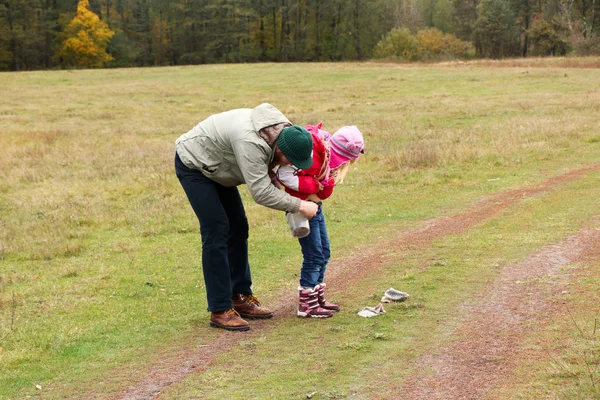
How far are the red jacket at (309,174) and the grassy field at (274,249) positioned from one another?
3.82ft

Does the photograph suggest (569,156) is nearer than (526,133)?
Yes

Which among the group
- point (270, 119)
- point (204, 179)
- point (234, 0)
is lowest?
point (204, 179)

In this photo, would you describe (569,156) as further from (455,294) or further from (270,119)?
(270,119)

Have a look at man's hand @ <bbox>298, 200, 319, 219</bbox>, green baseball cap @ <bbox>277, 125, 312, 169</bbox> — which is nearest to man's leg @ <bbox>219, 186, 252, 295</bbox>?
man's hand @ <bbox>298, 200, 319, 219</bbox>

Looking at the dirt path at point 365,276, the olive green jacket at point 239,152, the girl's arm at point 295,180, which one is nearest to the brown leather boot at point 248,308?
the dirt path at point 365,276

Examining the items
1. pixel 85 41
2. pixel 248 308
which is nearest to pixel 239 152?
pixel 248 308

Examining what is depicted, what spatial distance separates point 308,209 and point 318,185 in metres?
0.25

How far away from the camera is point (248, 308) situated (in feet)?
22.4

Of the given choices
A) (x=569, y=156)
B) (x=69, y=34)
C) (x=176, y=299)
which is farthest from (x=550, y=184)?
(x=69, y=34)

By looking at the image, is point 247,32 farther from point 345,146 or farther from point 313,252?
point 313,252

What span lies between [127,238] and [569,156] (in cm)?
989

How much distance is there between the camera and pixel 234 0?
90.3m

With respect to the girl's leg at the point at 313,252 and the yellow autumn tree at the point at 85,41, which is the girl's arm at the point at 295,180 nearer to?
the girl's leg at the point at 313,252

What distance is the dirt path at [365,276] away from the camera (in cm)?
521
